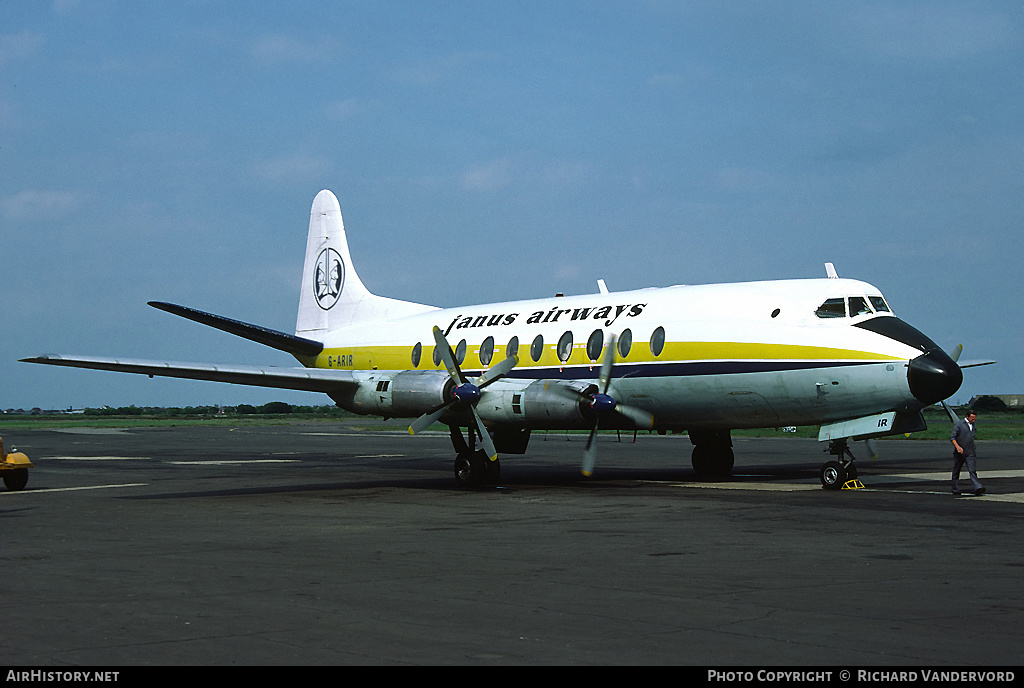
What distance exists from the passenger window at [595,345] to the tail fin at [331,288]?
827 cm

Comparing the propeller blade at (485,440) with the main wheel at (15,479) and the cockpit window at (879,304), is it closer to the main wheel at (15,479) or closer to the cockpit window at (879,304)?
the cockpit window at (879,304)

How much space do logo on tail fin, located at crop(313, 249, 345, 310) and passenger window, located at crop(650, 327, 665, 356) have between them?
1263cm

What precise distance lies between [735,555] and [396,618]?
5.29 m

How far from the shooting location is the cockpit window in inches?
854

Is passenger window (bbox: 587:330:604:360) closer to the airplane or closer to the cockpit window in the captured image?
the airplane

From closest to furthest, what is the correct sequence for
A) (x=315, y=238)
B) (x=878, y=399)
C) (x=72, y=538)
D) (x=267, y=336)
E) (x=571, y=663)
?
(x=571, y=663) → (x=72, y=538) → (x=878, y=399) → (x=267, y=336) → (x=315, y=238)

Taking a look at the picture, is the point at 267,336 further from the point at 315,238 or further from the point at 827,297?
the point at 827,297

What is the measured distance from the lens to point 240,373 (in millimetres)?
24531

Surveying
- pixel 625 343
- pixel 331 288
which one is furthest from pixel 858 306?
pixel 331 288

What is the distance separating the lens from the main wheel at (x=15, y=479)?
2342 cm

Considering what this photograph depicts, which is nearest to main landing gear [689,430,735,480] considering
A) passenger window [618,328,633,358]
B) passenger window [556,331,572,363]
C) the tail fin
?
passenger window [618,328,633,358]

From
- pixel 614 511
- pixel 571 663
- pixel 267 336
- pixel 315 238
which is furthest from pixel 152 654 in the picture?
pixel 315 238

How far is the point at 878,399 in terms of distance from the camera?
2048cm

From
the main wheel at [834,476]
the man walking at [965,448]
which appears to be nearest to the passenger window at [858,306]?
the man walking at [965,448]
